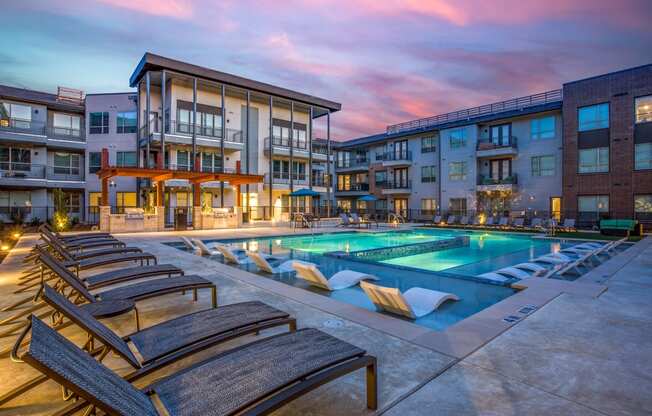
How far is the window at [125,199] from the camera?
2662cm

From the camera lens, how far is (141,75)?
24.3 meters

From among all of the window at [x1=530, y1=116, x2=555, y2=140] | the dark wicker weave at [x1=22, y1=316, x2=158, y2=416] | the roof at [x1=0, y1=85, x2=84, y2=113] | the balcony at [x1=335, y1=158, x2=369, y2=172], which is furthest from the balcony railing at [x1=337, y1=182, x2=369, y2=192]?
the dark wicker weave at [x1=22, y1=316, x2=158, y2=416]

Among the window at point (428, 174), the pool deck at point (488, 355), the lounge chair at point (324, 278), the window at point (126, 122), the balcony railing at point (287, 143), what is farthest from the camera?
the window at point (428, 174)

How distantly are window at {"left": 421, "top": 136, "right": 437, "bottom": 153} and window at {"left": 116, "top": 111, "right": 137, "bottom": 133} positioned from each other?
82.4ft

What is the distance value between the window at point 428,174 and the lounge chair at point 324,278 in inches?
1046

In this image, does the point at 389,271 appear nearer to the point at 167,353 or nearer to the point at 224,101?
the point at 167,353

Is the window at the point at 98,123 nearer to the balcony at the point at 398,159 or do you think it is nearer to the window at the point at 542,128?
the balcony at the point at 398,159

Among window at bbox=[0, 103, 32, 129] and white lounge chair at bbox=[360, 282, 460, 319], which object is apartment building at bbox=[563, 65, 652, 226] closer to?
white lounge chair at bbox=[360, 282, 460, 319]

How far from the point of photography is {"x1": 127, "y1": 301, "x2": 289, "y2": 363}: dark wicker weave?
9.12 ft

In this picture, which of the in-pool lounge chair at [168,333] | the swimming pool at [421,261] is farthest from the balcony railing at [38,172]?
the in-pool lounge chair at [168,333]

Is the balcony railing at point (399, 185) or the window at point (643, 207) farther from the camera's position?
the balcony railing at point (399, 185)

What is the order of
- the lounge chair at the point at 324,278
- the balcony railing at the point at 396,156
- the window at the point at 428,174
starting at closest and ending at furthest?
the lounge chair at the point at 324,278 < the window at the point at 428,174 < the balcony railing at the point at 396,156

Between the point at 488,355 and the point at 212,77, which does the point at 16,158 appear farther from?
the point at 488,355

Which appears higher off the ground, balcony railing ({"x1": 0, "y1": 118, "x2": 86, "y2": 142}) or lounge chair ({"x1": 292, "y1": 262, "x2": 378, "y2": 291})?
balcony railing ({"x1": 0, "y1": 118, "x2": 86, "y2": 142})
